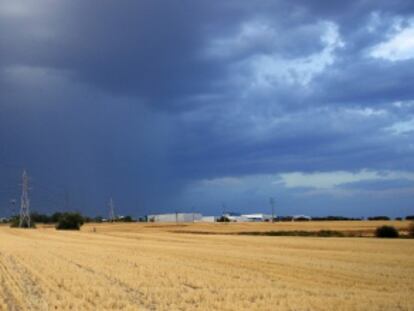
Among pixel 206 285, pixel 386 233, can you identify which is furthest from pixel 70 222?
pixel 206 285

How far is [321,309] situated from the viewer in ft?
64.1

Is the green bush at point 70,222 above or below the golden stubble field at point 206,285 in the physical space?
above

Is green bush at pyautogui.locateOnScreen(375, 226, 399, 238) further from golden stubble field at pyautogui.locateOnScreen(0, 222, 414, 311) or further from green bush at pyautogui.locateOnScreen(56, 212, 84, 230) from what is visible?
green bush at pyautogui.locateOnScreen(56, 212, 84, 230)

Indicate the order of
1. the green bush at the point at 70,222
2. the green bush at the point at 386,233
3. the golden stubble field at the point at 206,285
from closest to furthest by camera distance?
the golden stubble field at the point at 206,285, the green bush at the point at 386,233, the green bush at the point at 70,222

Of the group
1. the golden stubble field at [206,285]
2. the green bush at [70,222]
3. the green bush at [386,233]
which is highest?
the green bush at [70,222]

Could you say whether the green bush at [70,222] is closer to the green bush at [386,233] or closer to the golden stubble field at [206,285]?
the green bush at [386,233]

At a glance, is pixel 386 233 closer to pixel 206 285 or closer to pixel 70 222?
pixel 206 285

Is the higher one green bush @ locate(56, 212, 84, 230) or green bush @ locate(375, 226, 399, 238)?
green bush @ locate(56, 212, 84, 230)

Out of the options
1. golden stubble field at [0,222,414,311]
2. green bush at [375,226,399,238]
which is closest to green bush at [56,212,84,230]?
green bush at [375,226,399,238]

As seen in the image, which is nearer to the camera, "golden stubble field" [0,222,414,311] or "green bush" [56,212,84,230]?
"golden stubble field" [0,222,414,311]

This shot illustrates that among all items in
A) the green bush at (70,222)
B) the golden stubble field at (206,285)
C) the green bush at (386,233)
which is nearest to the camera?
the golden stubble field at (206,285)

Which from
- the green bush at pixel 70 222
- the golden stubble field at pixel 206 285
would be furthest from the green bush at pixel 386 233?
the green bush at pixel 70 222

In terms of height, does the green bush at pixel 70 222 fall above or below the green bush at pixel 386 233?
above

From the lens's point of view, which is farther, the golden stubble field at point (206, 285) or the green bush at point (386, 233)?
the green bush at point (386, 233)
